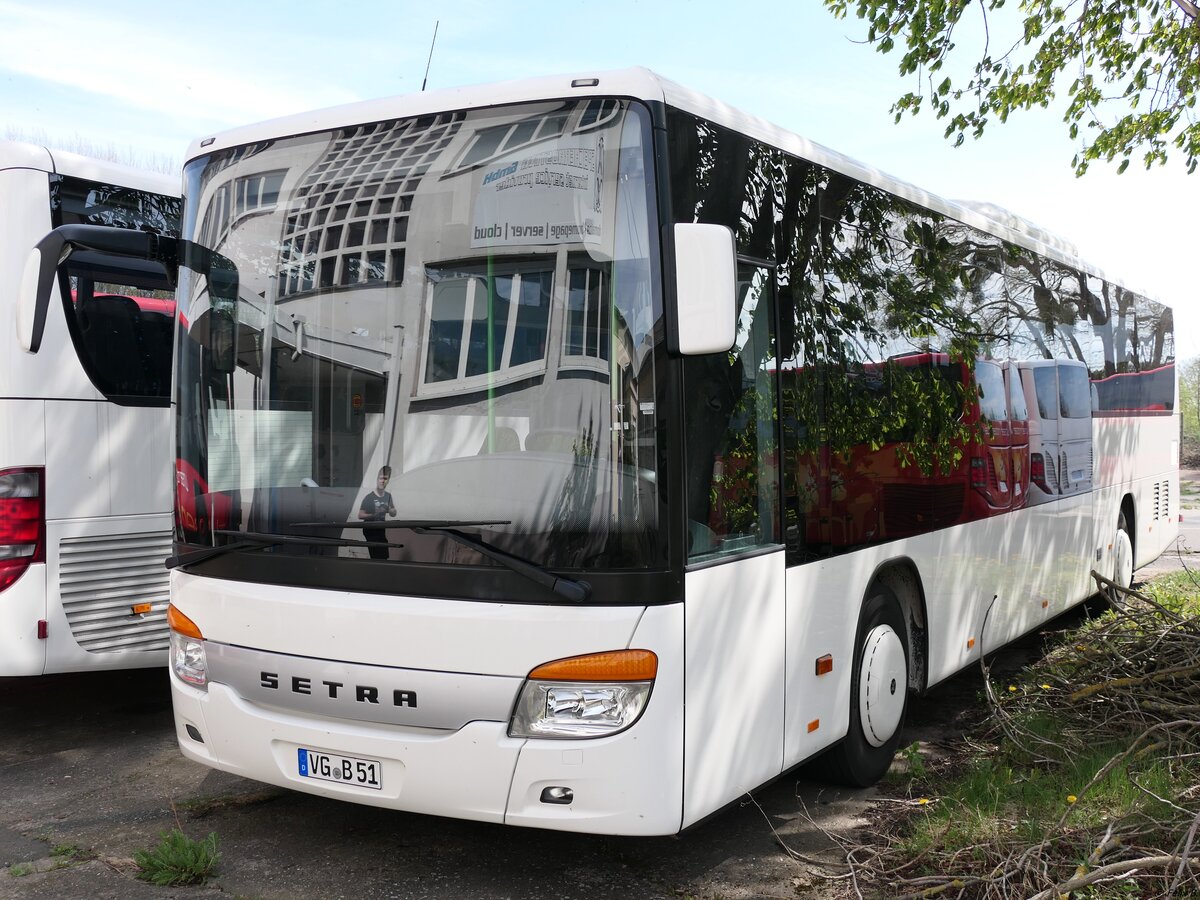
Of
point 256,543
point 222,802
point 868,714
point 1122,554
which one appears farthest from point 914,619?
point 1122,554

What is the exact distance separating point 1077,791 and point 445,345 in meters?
3.25

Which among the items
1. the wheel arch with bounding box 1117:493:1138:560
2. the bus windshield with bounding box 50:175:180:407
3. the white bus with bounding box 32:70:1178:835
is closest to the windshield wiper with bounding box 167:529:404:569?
the white bus with bounding box 32:70:1178:835

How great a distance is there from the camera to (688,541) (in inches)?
152

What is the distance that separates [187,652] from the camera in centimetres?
466

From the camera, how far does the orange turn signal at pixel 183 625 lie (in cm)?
457

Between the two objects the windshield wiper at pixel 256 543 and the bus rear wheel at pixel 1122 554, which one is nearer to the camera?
the windshield wiper at pixel 256 543

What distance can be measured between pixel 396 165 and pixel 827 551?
241cm

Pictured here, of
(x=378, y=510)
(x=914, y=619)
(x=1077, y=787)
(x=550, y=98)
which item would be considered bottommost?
(x=1077, y=787)

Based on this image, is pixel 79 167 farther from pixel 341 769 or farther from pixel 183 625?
pixel 341 769

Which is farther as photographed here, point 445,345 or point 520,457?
point 445,345

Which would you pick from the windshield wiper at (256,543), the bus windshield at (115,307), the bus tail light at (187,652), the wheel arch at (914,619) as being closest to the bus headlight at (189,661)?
the bus tail light at (187,652)

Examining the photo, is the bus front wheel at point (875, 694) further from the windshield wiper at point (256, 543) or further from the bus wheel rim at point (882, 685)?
the windshield wiper at point (256, 543)

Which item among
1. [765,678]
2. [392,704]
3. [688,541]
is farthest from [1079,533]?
[392,704]

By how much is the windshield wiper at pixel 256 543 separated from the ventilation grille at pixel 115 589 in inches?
70.9
